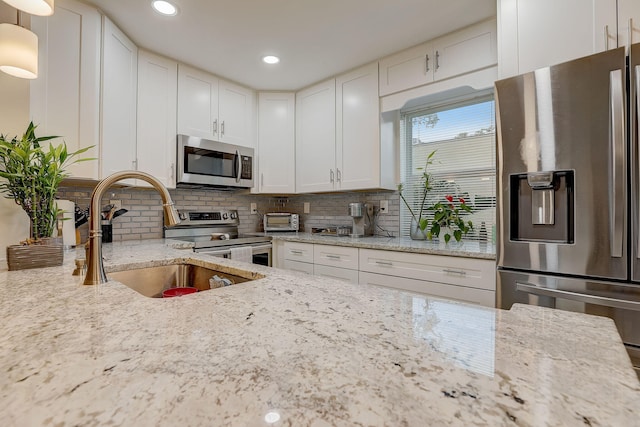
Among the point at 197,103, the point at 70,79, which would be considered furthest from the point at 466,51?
→ the point at 70,79

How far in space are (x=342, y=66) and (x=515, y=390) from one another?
283 cm

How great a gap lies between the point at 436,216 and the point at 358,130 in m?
1.06

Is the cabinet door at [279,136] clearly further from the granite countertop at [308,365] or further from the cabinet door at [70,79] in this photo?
the granite countertop at [308,365]

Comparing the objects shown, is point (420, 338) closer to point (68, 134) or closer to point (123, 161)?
point (68, 134)

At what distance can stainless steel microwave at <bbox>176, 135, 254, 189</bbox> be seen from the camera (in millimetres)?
2645

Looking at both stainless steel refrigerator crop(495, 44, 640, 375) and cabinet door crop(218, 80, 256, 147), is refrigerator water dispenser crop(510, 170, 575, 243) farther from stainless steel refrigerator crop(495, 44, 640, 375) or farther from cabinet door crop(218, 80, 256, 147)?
cabinet door crop(218, 80, 256, 147)

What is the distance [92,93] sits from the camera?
1.97 meters

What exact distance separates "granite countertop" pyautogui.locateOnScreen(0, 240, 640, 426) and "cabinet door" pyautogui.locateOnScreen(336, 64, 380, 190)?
2.03 metres

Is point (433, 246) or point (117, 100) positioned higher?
point (117, 100)

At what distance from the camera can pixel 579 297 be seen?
1.37 m

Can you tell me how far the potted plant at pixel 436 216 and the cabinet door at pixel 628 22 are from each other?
1.14 metres

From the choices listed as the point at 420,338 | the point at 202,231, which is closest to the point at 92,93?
the point at 202,231

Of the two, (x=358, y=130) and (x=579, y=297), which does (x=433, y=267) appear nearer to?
(x=579, y=297)

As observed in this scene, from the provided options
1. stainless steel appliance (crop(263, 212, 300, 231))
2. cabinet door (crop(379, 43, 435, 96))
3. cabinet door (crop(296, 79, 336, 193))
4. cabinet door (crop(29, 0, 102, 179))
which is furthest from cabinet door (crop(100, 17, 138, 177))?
cabinet door (crop(379, 43, 435, 96))
